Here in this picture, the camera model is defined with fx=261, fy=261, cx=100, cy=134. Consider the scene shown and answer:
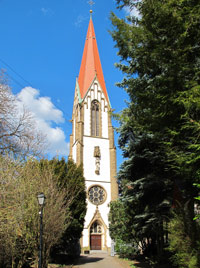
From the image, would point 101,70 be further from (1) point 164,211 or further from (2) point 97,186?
(1) point 164,211

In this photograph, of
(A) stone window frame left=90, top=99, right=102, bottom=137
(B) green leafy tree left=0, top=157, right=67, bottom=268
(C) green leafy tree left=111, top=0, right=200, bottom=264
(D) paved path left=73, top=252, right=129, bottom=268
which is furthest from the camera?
(A) stone window frame left=90, top=99, right=102, bottom=137

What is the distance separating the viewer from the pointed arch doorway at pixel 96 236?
30.3m

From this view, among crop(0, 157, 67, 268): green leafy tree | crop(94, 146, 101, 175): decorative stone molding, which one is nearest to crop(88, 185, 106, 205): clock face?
crop(94, 146, 101, 175): decorative stone molding

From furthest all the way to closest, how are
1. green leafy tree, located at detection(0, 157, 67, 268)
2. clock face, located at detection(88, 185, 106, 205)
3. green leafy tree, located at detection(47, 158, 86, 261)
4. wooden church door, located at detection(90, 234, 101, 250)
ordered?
clock face, located at detection(88, 185, 106, 205) < wooden church door, located at detection(90, 234, 101, 250) < green leafy tree, located at detection(47, 158, 86, 261) < green leafy tree, located at detection(0, 157, 67, 268)

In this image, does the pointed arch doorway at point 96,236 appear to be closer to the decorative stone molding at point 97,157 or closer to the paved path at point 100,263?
the decorative stone molding at point 97,157

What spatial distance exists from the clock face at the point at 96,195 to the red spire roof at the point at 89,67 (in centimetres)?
1372

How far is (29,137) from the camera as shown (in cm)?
1347

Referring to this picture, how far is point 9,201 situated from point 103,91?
32598mm

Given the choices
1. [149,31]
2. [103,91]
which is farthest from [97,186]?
[149,31]

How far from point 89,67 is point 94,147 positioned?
46.6 feet

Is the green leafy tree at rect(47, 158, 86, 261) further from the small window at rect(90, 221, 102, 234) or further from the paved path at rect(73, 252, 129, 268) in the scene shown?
the small window at rect(90, 221, 102, 234)

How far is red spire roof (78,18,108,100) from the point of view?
40.4m

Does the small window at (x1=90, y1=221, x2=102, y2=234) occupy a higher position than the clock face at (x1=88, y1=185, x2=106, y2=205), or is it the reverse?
the clock face at (x1=88, y1=185, x2=106, y2=205)

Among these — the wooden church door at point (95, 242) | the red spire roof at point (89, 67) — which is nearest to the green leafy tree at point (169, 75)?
the wooden church door at point (95, 242)
